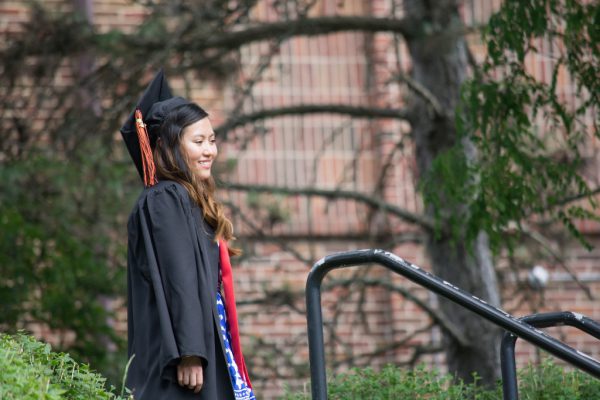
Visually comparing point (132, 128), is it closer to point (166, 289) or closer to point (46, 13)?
point (166, 289)

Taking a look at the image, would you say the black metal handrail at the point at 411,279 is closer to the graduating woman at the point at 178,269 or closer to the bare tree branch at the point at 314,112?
the graduating woman at the point at 178,269

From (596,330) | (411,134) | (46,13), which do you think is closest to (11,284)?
(46,13)

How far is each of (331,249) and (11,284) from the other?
11.2 ft

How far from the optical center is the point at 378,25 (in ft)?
30.3

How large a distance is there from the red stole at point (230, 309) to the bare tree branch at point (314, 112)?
15.2 feet

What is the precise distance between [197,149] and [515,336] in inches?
52.3

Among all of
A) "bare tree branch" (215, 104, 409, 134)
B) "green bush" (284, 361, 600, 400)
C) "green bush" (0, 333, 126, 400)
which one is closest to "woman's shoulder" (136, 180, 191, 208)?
"green bush" (0, 333, 126, 400)

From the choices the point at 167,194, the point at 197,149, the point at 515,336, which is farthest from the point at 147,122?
the point at 515,336

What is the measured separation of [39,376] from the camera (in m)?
3.73

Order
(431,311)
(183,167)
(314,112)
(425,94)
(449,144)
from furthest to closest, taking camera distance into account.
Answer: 1. (314,112)
2. (449,144)
3. (425,94)
4. (431,311)
5. (183,167)

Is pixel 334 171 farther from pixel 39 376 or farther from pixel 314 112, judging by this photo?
pixel 39 376

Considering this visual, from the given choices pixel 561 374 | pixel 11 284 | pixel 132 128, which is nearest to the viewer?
pixel 132 128

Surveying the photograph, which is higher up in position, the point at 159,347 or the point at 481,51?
the point at 481,51

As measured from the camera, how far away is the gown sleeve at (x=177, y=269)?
14.4ft
